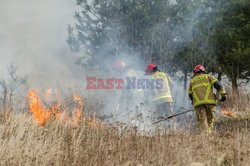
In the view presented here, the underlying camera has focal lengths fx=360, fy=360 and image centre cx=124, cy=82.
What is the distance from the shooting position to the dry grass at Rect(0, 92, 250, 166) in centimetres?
437

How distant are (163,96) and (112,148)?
4107 mm

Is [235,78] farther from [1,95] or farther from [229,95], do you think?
[1,95]

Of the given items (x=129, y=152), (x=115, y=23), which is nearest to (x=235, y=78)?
(x=115, y=23)

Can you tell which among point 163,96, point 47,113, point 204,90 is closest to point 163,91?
point 163,96

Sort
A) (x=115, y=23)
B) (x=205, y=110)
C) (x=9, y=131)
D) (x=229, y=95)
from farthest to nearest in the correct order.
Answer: (x=115, y=23) → (x=229, y=95) → (x=205, y=110) → (x=9, y=131)

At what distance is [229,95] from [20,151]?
404 inches

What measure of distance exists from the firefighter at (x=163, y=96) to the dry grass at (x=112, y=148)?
289 cm

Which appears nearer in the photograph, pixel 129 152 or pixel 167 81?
pixel 129 152

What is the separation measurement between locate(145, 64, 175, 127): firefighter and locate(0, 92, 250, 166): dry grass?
2.89m

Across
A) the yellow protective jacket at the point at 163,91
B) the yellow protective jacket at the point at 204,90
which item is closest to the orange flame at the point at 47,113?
the yellow protective jacket at the point at 163,91

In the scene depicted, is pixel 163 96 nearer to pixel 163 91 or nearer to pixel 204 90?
pixel 163 91

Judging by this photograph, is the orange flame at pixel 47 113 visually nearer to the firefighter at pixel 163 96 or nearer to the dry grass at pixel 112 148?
the dry grass at pixel 112 148

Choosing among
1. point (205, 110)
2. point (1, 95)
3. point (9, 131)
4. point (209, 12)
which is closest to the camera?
point (9, 131)

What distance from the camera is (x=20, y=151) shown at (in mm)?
4664
